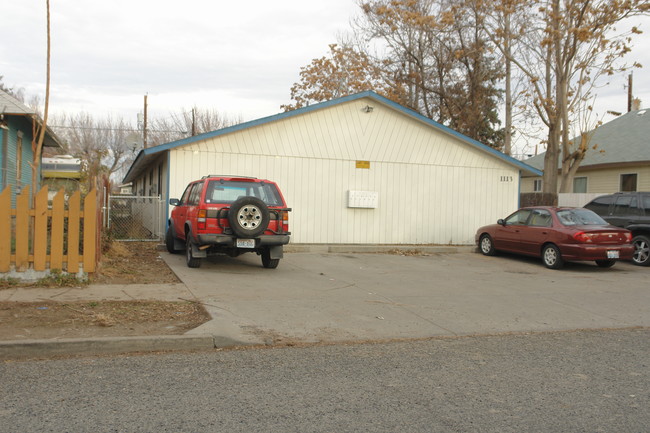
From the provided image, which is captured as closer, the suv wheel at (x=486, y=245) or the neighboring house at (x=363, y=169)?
the neighboring house at (x=363, y=169)

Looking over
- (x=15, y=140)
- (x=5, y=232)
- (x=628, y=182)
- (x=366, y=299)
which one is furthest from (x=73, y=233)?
(x=628, y=182)

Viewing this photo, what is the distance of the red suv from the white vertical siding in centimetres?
390

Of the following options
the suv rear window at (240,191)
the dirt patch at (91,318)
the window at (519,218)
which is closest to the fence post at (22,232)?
the dirt patch at (91,318)

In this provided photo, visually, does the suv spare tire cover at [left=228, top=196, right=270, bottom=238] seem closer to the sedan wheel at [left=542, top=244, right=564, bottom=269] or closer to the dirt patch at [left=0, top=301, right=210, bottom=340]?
the dirt patch at [left=0, top=301, right=210, bottom=340]

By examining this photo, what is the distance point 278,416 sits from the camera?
3.79 metres

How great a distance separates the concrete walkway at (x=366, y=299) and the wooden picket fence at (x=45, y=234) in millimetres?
543

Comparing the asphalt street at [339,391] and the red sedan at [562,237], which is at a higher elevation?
the red sedan at [562,237]

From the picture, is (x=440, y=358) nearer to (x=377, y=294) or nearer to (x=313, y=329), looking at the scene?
(x=313, y=329)

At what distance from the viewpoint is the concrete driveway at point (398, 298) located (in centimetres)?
643

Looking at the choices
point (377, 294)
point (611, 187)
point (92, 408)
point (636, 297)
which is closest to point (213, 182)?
point (377, 294)

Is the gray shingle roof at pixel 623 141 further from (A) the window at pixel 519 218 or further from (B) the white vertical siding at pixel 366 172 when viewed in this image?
(A) the window at pixel 519 218

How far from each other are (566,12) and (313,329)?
17.9 metres

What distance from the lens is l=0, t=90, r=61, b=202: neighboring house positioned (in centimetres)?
1398

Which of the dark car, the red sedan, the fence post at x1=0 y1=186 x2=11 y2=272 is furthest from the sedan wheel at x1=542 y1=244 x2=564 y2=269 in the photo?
the fence post at x1=0 y1=186 x2=11 y2=272
